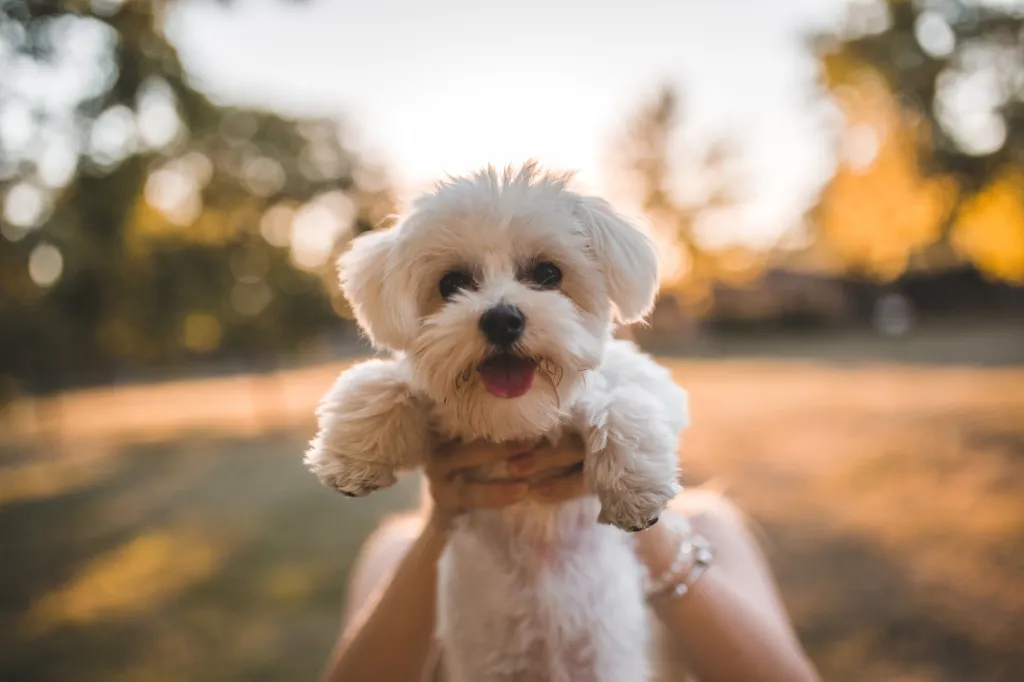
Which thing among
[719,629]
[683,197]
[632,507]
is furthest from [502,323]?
[683,197]

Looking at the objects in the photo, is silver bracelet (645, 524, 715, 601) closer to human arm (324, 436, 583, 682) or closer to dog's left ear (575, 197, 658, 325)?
human arm (324, 436, 583, 682)

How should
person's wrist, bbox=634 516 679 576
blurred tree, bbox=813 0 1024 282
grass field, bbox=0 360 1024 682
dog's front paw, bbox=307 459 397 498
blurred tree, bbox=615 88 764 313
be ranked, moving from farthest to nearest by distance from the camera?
blurred tree, bbox=615 88 764 313 → blurred tree, bbox=813 0 1024 282 → grass field, bbox=0 360 1024 682 → person's wrist, bbox=634 516 679 576 → dog's front paw, bbox=307 459 397 498

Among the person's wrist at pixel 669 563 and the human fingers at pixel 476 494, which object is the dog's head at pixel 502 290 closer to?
the human fingers at pixel 476 494

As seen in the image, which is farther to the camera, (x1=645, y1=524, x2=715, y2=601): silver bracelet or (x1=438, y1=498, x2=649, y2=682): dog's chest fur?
(x1=645, y1=524, x2=715, y2=601): silver bracelet

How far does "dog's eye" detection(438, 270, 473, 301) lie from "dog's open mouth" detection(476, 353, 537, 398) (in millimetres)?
268

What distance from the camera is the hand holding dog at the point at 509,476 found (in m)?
1.86

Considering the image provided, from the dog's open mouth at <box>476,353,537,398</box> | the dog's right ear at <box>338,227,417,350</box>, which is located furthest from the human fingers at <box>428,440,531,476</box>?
the dog's right ear at <box>338,227,417,350</box>

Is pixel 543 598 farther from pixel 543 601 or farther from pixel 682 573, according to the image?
pixel 682 573

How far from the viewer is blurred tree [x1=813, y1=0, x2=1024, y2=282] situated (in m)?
6.96

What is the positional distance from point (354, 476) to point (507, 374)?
0.49m

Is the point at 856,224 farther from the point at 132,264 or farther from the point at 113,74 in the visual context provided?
the point at 132,264

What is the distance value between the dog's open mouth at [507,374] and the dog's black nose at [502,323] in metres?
0.07

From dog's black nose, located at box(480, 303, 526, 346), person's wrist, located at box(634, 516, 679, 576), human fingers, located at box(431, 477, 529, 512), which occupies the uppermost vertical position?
dog's black nose, located at box(480, 303, 526, 346)

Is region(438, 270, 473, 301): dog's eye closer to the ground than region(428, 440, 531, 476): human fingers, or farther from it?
farther from it
